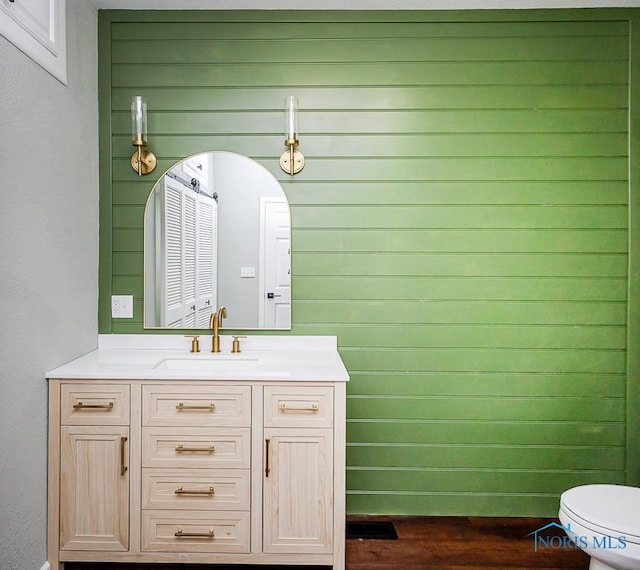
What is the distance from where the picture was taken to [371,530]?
243 centimetres

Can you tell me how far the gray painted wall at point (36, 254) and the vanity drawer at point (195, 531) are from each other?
0.43 m

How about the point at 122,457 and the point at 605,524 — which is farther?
the point at 122,457

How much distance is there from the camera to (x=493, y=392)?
2.58 metres

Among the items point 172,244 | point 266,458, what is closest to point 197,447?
point 266,458

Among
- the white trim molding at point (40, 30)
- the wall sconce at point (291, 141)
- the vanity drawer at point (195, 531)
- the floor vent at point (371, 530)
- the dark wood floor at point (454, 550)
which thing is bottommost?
the dark wood floor at point (454, 550)

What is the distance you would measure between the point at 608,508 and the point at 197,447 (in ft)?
5.00

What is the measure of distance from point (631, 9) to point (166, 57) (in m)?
2.35

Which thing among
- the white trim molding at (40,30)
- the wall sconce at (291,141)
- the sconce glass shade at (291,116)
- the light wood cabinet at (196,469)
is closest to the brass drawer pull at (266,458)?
the light wood cabinet at (196,469)

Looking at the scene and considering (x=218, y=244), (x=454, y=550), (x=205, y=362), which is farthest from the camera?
(x=218, y=244)

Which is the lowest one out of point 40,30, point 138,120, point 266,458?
point 266,458

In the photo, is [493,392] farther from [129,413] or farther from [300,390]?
[129,413]

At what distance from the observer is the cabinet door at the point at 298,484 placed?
2.02 m

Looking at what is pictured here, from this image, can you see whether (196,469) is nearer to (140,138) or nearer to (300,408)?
(300,408)

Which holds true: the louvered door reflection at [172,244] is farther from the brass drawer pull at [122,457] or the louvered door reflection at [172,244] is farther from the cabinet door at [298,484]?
the cabinet door at [298,484]
